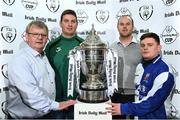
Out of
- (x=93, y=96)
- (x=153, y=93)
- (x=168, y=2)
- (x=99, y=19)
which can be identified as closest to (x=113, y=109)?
(x=93, y=96)

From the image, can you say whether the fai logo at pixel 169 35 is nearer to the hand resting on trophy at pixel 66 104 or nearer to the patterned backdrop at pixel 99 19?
the patterned backdrop at pixel 99 19

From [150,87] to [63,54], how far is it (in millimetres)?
815

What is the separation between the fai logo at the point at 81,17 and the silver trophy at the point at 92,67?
4.39ft

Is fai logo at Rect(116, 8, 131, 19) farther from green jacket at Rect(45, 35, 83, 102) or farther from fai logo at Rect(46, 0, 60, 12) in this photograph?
green jacket at Rect(45, 35, 83, 102)

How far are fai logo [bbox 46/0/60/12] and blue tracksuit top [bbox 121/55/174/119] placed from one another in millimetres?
1461

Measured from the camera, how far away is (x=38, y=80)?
1.89 meters

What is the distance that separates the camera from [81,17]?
10.6 feet

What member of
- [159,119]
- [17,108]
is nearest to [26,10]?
[17,108]

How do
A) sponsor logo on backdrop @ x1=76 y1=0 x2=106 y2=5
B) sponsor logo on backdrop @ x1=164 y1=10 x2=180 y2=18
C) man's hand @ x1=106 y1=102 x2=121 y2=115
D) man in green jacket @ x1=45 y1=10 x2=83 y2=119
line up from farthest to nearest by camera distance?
1. sponsor logo on backdrop @ x1=76 y1=0 x2=106 y2=5
2. sponsor logo on backdrop @ x1=164 y1=10 x2=180 y2=18
3. man in green jacket @ x1=45 y1=10 x2=83 y2=119
4. man's hand @ x1=106 y1=102 x2=121 y2=115

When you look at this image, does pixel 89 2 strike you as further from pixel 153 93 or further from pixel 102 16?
pixel 153 93

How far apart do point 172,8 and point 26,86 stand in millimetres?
1666

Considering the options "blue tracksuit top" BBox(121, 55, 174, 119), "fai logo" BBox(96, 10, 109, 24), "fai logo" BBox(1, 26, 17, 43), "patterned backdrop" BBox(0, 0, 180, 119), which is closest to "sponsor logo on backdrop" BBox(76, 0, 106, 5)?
"patterned backdrop" BBox(0, 0, 180, 119)

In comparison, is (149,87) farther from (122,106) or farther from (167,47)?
(167,47)

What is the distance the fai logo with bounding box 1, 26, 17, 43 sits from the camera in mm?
2529
